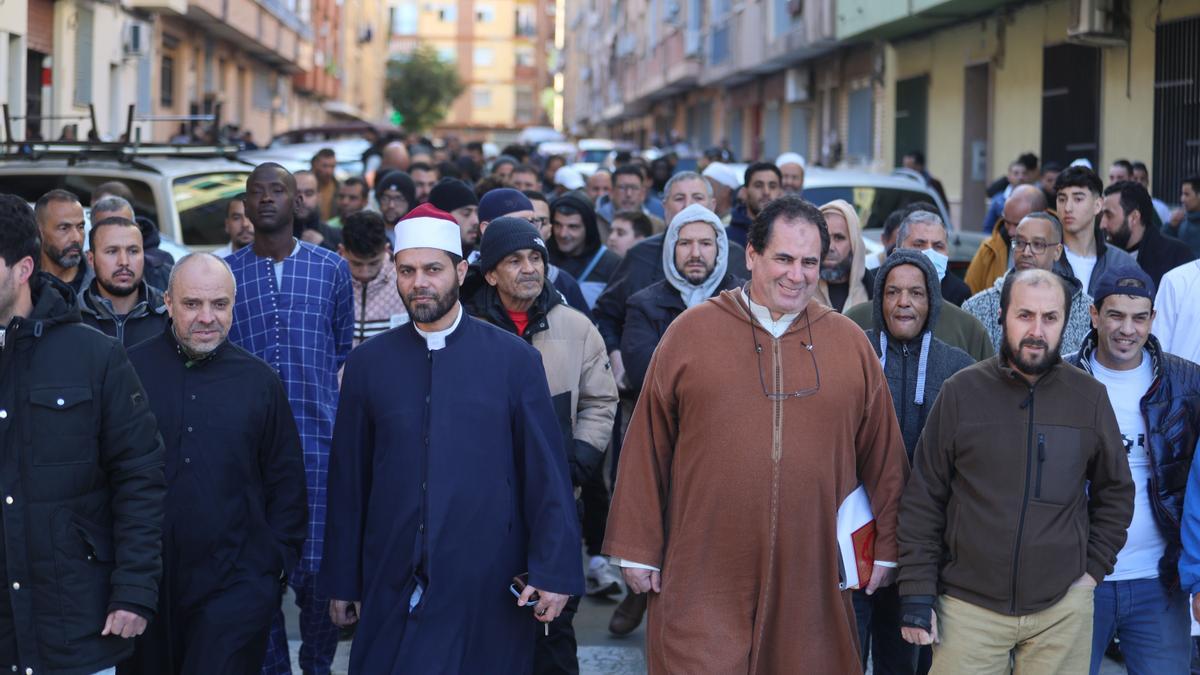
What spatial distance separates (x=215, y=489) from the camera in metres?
5.28

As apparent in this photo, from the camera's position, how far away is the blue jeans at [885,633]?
5.65m

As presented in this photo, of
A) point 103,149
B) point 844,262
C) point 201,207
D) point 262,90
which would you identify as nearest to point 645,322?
point 844,262

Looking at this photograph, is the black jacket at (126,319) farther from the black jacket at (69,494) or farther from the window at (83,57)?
the window at (83,57)

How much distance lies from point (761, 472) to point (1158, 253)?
511 cm

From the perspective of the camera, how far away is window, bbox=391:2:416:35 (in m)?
95.9

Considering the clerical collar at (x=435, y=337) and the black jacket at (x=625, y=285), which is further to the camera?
the black jacket at (x=625, y=285)

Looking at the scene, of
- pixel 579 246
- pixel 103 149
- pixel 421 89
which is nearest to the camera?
pixel 579 246

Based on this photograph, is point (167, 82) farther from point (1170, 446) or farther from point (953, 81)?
point (1170, 446)

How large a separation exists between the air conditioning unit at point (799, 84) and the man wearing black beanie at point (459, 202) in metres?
21.0

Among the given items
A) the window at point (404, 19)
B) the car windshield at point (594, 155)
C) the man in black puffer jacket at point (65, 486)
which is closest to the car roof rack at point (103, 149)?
the man in black puffer jacket at point (65, 486)

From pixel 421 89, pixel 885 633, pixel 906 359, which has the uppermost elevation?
pixel 421 89

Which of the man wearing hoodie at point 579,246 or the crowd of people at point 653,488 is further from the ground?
the man wearing hoodie at point 579,246

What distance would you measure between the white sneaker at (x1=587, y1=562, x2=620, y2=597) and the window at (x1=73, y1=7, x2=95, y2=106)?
1552 cm

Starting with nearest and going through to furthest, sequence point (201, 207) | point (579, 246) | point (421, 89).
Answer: point (579, 246), point (201, 207), point (421, 89)
